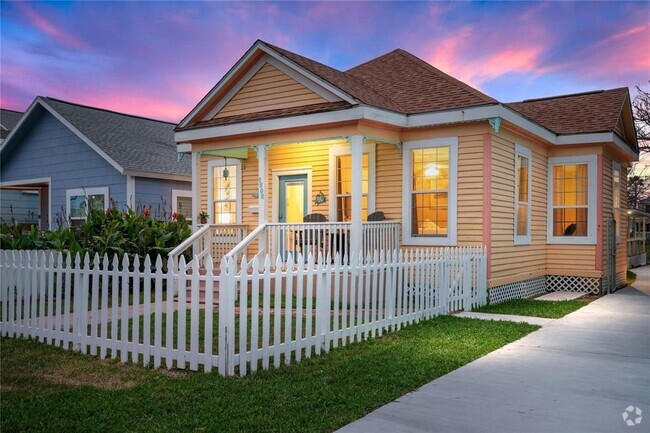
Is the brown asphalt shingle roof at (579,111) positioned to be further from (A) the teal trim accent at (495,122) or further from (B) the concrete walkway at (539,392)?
(B) the concrete walkway at (539,392)

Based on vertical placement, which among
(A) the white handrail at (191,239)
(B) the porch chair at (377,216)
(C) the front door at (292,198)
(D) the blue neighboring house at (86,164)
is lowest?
(A) the white handrail at (191,239)

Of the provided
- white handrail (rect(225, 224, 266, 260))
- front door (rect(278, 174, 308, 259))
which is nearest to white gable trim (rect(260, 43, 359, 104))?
front door (rect(278, 174, 308, 259))

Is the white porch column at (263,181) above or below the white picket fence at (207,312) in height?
above

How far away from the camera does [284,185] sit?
14.5 meters

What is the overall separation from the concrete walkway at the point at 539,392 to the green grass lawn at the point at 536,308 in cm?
194

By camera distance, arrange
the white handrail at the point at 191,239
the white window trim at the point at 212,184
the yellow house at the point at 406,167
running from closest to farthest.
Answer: the yellow house at the point at 406,167 → the white handrail at the point at 191,239 → the white window trim at the point at 212,184

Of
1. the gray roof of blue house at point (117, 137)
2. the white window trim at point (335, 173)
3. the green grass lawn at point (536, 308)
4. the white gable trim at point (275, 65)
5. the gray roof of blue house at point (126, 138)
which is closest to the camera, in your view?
the green grass lawn at point (536, 308)

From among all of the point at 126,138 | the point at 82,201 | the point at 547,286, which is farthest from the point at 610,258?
the point at 82,201

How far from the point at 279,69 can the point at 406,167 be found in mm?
3587

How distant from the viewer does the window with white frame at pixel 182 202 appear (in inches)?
792

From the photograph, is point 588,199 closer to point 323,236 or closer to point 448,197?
point 448,197

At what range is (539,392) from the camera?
554 cm

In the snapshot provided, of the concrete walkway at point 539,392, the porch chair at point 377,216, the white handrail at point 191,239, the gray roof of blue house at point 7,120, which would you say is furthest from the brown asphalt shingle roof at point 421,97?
the gray roof of blue house at point 7,120

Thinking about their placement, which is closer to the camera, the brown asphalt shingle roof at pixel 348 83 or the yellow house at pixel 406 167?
the brown asphalt shingle roof at pixel 348 83
